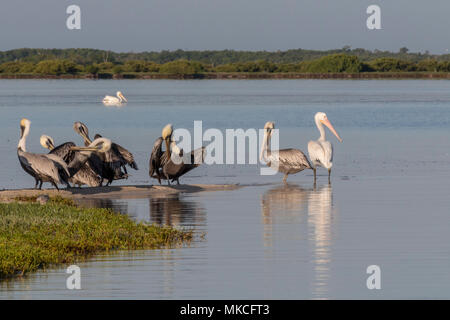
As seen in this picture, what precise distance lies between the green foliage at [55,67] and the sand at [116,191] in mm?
106848

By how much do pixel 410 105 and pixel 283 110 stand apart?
917 centimetres

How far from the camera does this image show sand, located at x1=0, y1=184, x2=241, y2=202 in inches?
593

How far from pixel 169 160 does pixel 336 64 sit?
4263 inches

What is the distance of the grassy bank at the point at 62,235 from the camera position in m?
9.75

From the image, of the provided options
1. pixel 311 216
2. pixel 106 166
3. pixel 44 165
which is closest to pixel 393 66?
pixel 106 166

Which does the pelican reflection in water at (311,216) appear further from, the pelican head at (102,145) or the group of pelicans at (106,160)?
the pelican head at (102,145)

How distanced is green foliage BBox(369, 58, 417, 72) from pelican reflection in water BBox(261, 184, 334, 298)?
10669cm

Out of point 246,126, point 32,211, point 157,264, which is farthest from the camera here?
point 246,126

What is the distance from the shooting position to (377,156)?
78.7ft

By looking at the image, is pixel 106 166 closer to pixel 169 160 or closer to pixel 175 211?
pixel 169 160

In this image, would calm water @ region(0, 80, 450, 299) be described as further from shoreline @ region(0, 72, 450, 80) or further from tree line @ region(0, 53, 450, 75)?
tree line @ region(0, 53, 450, 75)

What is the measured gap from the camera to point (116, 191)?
16109 mm
